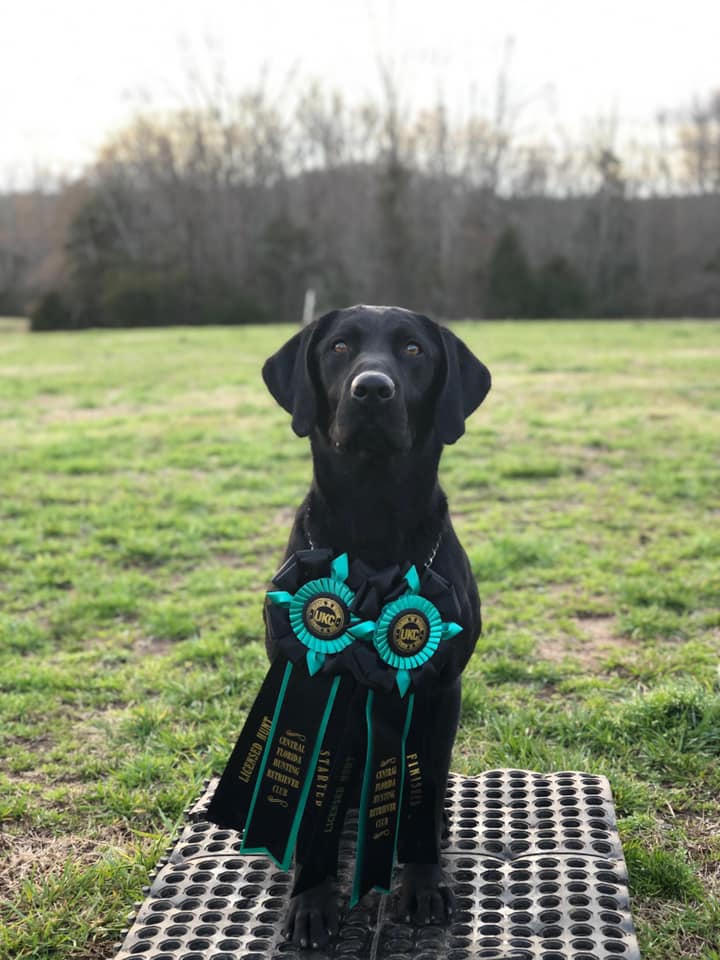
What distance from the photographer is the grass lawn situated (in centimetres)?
265

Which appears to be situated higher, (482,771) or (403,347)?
(403,347)

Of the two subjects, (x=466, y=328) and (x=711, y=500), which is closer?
(x=711, y=500)

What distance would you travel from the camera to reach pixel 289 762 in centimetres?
231

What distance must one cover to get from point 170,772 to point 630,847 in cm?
152

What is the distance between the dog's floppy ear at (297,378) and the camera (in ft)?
8.21

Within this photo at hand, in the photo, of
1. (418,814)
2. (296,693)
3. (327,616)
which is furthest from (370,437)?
(418,814)

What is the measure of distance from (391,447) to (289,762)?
33.4 inches

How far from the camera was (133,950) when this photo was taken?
6.99 ft

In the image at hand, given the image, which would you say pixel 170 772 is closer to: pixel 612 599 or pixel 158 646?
pixel 158 646

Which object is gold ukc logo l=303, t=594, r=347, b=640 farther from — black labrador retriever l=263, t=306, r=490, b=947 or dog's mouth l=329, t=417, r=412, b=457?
dog's mouth l=329, t=417, r=412, b=457

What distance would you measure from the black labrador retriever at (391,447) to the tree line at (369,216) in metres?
32.8

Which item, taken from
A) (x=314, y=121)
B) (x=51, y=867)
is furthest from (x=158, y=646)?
(x=314, y=121)

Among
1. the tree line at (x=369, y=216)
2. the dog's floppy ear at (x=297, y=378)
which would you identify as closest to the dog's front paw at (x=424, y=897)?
the dog's floppy ear at (x=297, y=378)

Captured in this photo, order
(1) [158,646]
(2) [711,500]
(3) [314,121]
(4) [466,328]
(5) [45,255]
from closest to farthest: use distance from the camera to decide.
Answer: (1) [158,646] < (2) [711,500] < (4) [466,328] < (3) [314,121] < (5) [45,255]
